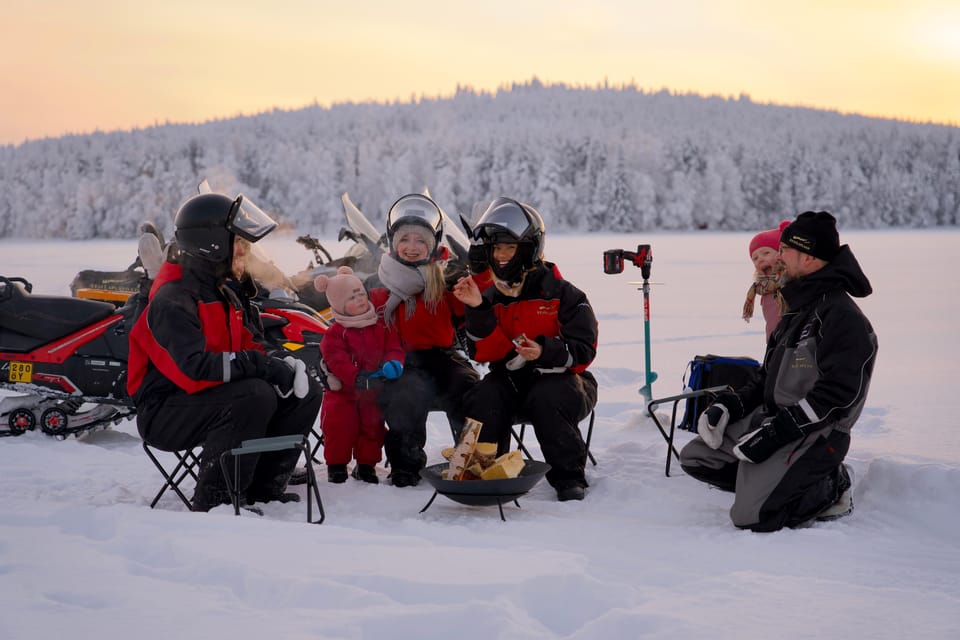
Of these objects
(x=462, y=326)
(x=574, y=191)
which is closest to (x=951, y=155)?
(x=574, y=191)

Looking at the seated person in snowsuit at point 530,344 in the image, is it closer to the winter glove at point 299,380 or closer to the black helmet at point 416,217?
the black helmet at point 416,217

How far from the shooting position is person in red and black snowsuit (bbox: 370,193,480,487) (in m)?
3.91

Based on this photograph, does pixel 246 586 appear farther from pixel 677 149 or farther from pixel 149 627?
pixel 677 149

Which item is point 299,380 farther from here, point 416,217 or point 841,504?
point 841,504

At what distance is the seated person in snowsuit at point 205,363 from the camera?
326cm

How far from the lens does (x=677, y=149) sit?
58.4 m

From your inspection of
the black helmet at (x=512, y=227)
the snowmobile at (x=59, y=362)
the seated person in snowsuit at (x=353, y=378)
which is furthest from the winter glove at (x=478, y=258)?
the snowmobile at (x=59, y=362)

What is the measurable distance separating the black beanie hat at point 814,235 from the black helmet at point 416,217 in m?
1.66

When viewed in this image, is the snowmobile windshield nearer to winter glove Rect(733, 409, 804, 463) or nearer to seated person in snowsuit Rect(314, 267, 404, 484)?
→ seated person in snowsuit Rect(314, 267, 404, 484)

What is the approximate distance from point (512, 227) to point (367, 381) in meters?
0.91

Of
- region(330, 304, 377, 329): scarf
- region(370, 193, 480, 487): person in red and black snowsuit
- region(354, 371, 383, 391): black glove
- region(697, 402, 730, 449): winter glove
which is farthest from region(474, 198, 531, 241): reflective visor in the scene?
region(697, 402, 730, 449): winter glove

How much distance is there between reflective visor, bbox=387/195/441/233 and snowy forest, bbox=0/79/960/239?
39.8 metres

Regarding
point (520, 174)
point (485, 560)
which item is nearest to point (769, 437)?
point (485, 560)

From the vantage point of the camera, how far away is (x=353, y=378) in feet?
12.6
